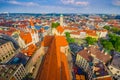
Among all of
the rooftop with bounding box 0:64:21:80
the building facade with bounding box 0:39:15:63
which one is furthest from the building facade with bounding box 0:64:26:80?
the building facade with bounding box 0:39:15:63

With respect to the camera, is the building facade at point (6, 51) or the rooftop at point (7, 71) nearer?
the rooftop at point (7, 71)

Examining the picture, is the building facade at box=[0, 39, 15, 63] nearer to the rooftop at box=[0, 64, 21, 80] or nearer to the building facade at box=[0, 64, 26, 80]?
the rooftop at box=[0, 64, 21, 80]

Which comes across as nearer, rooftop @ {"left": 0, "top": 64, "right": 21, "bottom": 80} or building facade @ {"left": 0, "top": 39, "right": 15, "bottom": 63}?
rooftop @ {"left": 0, "top": 64, "right": 21, "bottom": 80}

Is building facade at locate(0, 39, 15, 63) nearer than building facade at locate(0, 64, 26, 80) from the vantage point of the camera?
Answer: No

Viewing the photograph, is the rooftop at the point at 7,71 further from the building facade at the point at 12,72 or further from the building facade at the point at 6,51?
the building facade at the point at 6,51

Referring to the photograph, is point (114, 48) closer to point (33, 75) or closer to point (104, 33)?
point (104, 33)

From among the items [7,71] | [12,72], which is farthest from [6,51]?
[12,72]

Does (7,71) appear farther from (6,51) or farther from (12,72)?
(6,51)

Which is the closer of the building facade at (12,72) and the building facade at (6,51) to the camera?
the building facade at (12,72)

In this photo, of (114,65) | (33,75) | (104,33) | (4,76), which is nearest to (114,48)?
(114,65)

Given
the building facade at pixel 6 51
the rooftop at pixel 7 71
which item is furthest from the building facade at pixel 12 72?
the building facade at pixel 6 51

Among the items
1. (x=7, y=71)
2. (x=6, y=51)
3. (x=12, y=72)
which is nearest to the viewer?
(x=12, y=72)
